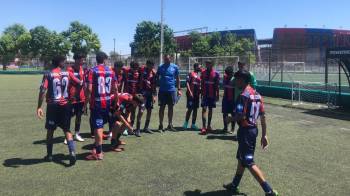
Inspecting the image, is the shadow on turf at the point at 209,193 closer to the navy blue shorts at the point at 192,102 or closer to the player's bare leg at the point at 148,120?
the player's bare leg at the point at 148,120

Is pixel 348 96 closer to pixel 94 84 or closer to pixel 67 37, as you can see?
pixel 94 84

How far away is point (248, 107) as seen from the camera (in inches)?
206

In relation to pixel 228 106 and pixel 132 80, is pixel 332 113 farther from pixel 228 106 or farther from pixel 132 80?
pixel 132 80

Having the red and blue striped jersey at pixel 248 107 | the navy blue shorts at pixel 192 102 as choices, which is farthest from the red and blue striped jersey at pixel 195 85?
the red and blue striped jersey at pixel 248 107

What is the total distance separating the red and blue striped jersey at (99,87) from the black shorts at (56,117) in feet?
1.71

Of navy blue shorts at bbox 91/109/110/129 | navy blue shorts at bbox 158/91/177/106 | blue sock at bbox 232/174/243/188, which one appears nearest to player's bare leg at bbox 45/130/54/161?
navy blue shorts at bbox 91/109/110/129

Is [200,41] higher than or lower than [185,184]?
higher

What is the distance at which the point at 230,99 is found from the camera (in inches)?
392

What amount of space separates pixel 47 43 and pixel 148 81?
6537cm

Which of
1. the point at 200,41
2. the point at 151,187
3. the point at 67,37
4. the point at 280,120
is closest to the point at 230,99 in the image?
→ the point at 280,120

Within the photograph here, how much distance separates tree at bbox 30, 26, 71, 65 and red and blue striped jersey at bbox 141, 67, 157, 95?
6241 cm

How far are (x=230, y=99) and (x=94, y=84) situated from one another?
3.92 m

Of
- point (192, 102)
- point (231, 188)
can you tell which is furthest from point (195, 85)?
point (231, 188)

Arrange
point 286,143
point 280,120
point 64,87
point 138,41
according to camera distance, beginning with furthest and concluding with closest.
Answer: point 138,41
point 280,120
point 286,143
point 64,87
